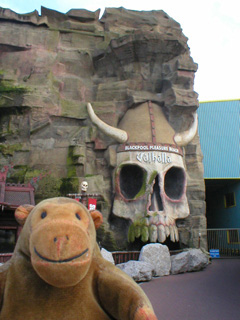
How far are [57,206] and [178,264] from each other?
16.8 feet

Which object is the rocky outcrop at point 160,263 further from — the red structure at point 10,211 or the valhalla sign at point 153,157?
the red structure at point 10,211

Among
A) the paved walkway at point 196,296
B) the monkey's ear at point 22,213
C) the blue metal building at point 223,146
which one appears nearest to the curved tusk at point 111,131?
the paved walkway at point 196,296

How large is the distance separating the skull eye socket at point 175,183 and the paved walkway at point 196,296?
210 centimetres

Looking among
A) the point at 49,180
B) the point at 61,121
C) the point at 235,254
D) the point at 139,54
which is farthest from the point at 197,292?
the point at 235,254

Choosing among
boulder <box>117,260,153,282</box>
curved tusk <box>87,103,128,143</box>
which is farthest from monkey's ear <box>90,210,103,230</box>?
curved tusk <box>87,103,128,143</box>

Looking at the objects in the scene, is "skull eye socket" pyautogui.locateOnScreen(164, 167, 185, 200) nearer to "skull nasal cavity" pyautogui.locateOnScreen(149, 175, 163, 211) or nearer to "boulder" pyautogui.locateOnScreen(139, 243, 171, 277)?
"skull nasal cavity" pyautogui.locateOnScreen(149, 175, 163, 211)

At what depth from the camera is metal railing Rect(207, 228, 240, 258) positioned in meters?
11.3

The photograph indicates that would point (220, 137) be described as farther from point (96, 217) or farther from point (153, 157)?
point (96, 217)

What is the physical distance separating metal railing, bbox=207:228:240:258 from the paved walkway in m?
5.76

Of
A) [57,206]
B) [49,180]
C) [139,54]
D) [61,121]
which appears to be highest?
[139,54]

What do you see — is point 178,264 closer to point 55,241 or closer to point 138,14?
A: point 55,241

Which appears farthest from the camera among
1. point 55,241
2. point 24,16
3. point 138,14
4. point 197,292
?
point 138,14

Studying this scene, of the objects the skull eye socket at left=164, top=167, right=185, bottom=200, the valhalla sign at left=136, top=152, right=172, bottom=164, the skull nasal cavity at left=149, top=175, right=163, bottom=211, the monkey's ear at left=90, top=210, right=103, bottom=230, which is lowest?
the monkey's ear at left=90, top=210, right=103, bottom=230

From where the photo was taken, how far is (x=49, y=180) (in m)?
7.27
